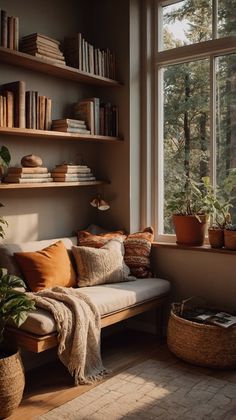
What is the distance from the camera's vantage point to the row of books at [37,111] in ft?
10.2

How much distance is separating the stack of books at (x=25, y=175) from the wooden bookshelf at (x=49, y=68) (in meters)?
0.75

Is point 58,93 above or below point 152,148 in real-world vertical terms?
above

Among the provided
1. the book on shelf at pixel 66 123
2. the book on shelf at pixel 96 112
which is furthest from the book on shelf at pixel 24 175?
the book on shelf at pixel 96 112

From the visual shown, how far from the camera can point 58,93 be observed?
3.61 metres

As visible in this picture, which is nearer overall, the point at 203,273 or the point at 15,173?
the point at 15,173

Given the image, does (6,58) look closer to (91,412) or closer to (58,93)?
(58,93)

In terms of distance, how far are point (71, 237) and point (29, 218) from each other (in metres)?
0.42

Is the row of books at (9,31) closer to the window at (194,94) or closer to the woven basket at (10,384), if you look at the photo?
the window at (194,94)

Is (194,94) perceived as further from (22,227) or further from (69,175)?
(22,227)

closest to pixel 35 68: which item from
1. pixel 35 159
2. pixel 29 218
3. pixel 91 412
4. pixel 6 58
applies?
pixel 6 58

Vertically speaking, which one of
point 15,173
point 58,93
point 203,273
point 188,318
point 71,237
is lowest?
point 188,318

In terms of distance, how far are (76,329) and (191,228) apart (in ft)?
4.36

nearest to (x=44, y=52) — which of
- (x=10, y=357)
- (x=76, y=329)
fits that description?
(x=76, y=329)

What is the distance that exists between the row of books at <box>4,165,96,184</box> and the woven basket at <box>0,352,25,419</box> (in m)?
1.24
